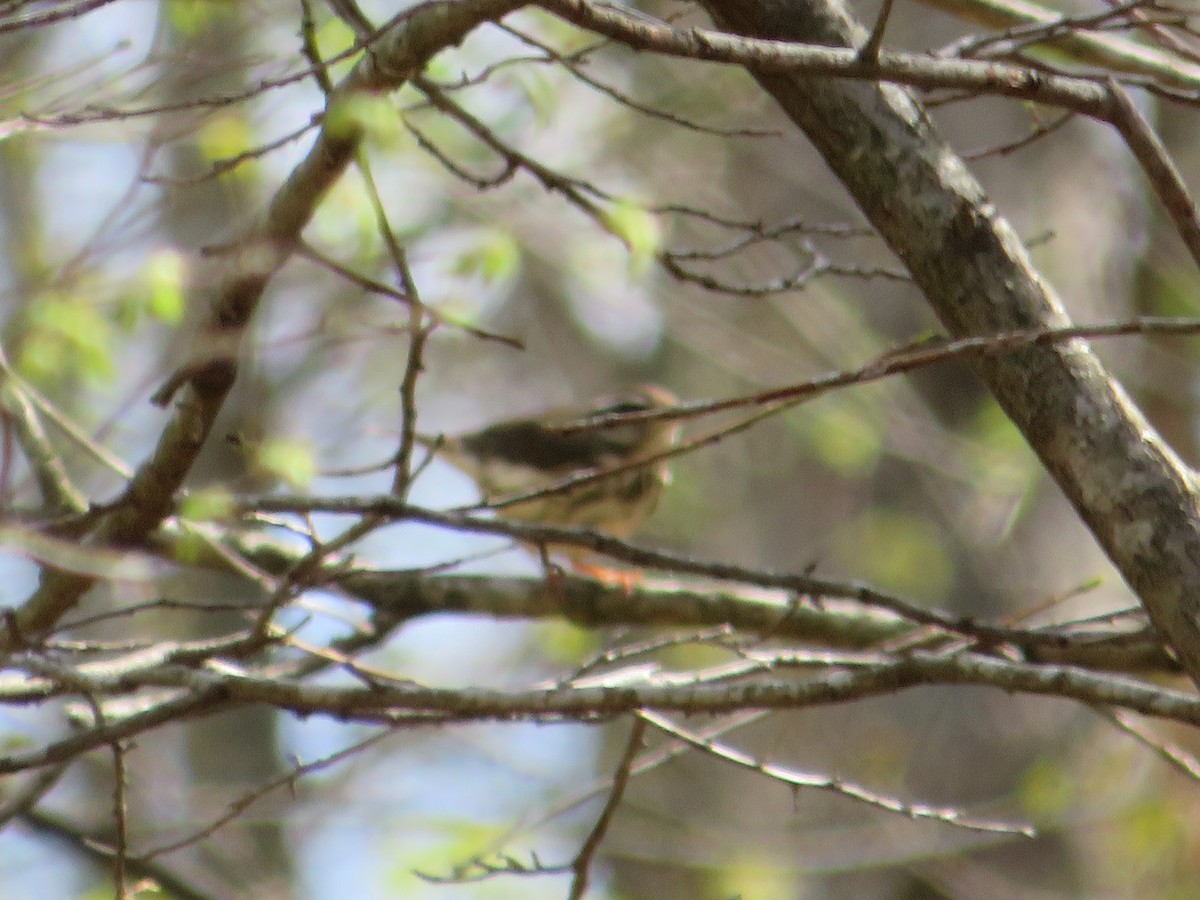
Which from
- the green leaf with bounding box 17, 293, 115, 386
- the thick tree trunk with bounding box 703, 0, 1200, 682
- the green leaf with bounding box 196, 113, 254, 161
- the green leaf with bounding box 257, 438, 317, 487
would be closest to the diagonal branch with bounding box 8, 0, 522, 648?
the green leaf with bounding box 257, 438, 317, 487

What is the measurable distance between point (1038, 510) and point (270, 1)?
4.71m

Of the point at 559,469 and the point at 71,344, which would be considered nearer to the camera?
the point at 71,344

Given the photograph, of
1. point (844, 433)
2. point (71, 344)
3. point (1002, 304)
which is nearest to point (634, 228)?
point (1002, 304)

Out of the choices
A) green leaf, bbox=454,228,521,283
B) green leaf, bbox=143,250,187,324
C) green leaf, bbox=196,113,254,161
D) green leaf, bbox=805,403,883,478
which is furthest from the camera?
green leaf, bbox=805,403,883,478

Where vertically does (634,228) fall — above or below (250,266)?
above

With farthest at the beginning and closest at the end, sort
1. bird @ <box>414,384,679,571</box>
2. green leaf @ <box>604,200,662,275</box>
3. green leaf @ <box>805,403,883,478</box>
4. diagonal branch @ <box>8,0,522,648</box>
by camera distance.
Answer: green leaf @ <box>805,403,883,478</box> < bird @ <box>414,384,679,571</box> < green leaf @ <box>604,200,662,275</box> < diagonal branch @ <box>8,0,522,648</box>

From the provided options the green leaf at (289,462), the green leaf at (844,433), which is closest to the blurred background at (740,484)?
the green leaf at (844,433)

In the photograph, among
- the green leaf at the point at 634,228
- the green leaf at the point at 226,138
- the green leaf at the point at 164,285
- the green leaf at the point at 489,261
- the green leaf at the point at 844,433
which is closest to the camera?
the green leaf at the point at 634,228

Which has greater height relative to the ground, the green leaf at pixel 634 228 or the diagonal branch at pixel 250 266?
the green leaf at pixel 634 228

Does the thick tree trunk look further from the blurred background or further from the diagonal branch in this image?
the blurred background

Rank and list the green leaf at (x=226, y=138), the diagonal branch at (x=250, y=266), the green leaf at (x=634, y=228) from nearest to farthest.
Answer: the diagonal branch at (x=250, y=266) → the green leaf at (x=634, y=228) → the green leaf at (x=226, y=138)

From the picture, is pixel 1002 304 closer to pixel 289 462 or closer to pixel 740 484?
pixel 289 462

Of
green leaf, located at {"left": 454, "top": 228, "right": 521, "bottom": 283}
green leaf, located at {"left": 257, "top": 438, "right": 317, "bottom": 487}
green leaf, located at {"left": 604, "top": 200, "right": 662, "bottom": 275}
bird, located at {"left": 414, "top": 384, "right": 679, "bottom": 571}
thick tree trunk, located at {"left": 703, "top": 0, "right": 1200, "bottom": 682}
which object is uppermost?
bird, located at {"left": 414, "top": 384, "right": 679, "bottom": 571}

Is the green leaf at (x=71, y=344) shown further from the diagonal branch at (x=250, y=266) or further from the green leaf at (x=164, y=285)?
the diagonal branch at (x=250, y=266)
